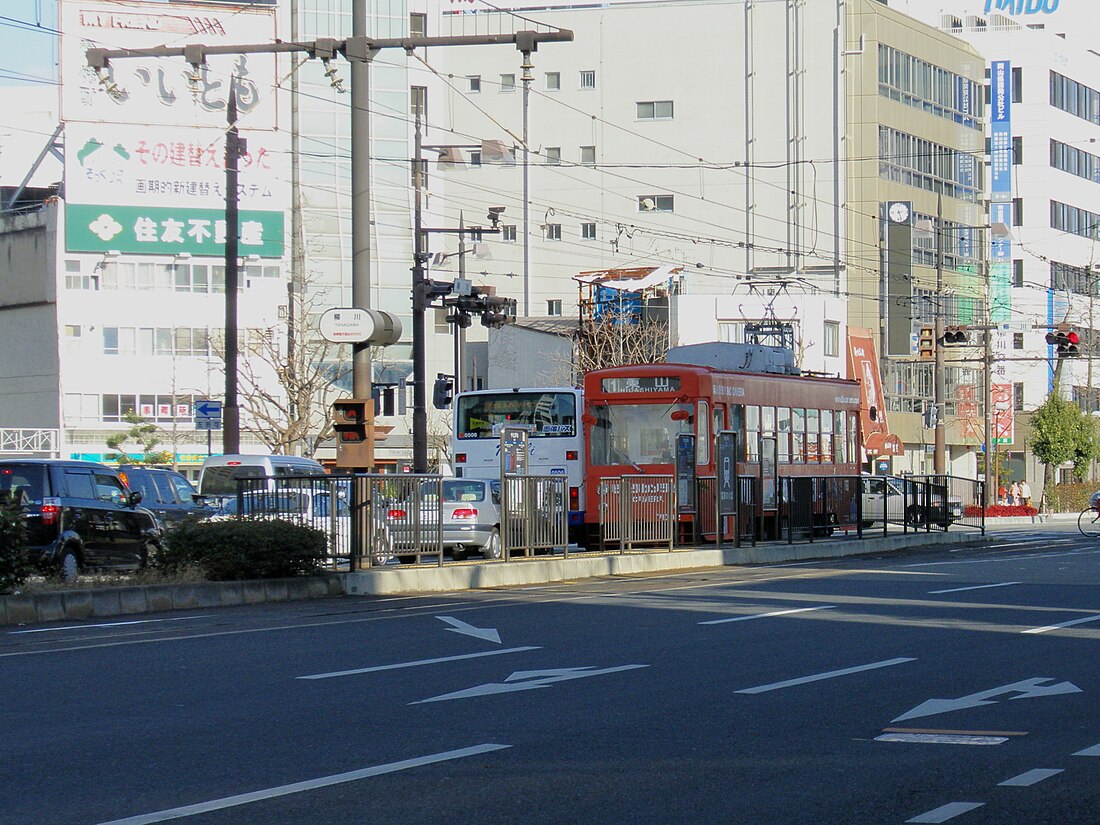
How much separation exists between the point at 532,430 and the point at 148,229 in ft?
125

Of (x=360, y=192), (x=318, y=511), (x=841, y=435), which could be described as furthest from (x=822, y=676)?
(x=841, y=435)

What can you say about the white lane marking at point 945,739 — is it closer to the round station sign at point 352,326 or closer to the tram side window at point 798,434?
the round station sign at point 352,326

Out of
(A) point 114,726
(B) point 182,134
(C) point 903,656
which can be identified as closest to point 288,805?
(A) point 114,726

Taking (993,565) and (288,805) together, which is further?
(993,565)

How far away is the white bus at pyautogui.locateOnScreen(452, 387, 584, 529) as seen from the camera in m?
31.0

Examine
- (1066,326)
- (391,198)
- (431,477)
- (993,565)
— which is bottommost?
(993,565)

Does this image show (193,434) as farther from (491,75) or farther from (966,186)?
(966,186)

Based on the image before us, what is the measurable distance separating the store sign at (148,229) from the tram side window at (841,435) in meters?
36.0

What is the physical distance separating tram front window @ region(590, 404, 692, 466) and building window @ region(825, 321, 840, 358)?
3772cm

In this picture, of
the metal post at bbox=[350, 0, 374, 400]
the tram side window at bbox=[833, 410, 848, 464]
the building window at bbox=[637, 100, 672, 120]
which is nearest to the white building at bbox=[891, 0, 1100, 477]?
the building window at bbox=[637, 100, 672, 120]

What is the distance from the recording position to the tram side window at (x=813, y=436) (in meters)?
34.5

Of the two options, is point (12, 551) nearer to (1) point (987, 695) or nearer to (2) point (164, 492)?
(1) point (987, 695)

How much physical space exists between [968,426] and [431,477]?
199 feet

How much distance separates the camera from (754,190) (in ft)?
251
